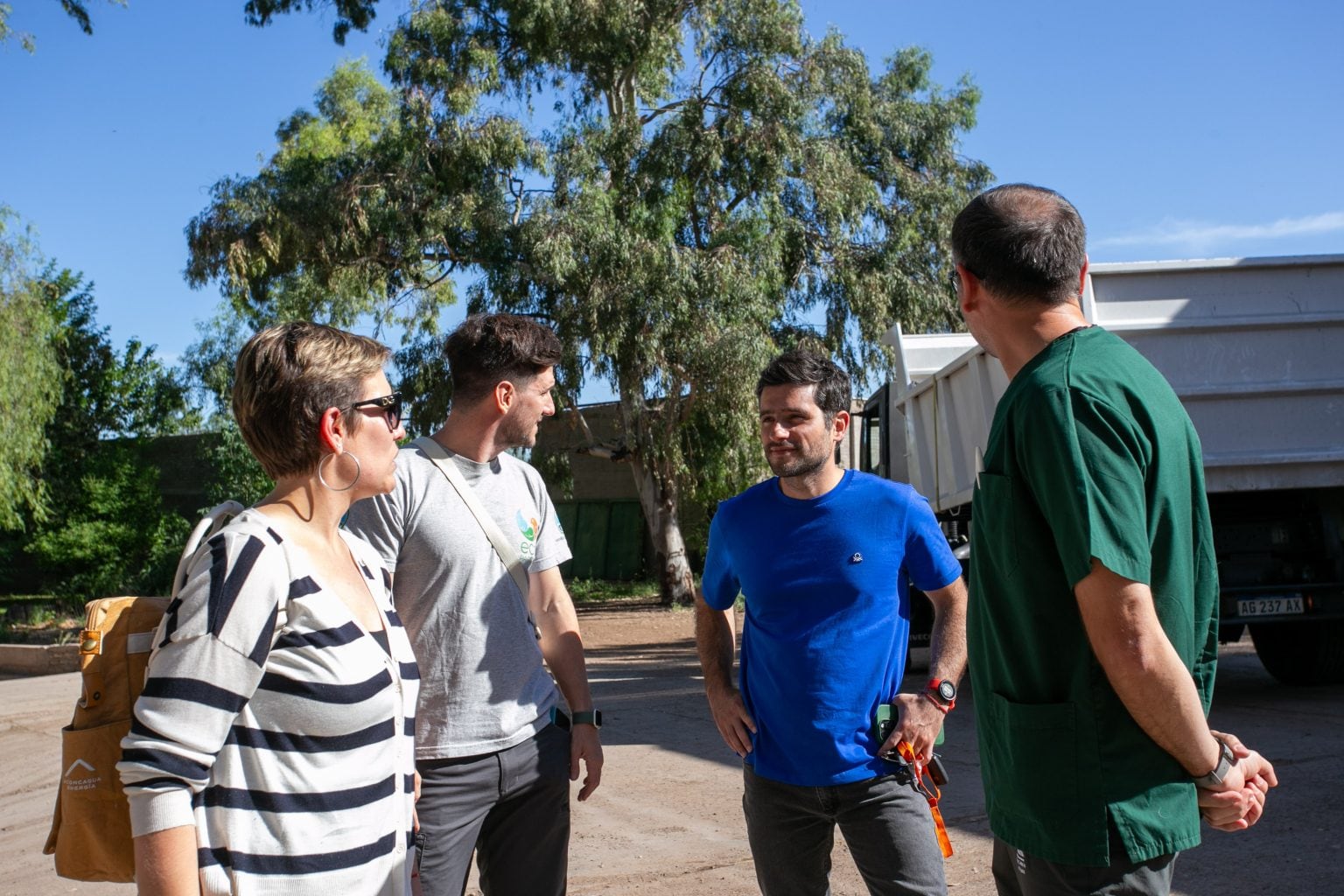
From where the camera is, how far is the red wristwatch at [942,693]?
305cm

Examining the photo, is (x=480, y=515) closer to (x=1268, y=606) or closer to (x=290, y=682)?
(x=290, y=682)

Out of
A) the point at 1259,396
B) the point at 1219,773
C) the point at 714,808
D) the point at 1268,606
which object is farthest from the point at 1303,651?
the point at 1219,773

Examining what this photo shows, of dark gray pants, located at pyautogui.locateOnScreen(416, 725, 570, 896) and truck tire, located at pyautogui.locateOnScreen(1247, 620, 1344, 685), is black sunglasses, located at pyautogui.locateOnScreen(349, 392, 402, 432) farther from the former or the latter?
truck tire, located at pyautogui.locateOnScreen(1247, 620, 1344, 685)

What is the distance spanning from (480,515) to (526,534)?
188 mm

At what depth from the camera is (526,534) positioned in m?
3.23

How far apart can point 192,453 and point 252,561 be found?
98.8ft

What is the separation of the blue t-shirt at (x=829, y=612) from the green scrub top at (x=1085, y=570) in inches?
40.6

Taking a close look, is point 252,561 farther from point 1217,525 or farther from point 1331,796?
point 1217,525

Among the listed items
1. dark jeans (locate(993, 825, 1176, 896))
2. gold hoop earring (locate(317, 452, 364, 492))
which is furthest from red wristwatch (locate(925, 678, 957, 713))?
gold hoop earring (locate(317, 452, 364, 492))

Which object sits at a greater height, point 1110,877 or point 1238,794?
point 1238,794

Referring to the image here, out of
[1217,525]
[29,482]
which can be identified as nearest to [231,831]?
[1217,525]

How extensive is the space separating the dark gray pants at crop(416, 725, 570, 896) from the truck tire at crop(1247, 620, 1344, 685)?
25.0ft

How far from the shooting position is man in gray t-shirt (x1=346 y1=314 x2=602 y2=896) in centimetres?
294

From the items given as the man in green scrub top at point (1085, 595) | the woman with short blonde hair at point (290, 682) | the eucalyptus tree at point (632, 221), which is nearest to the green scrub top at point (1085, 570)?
the man in green scrub top at point (1085, 595)
